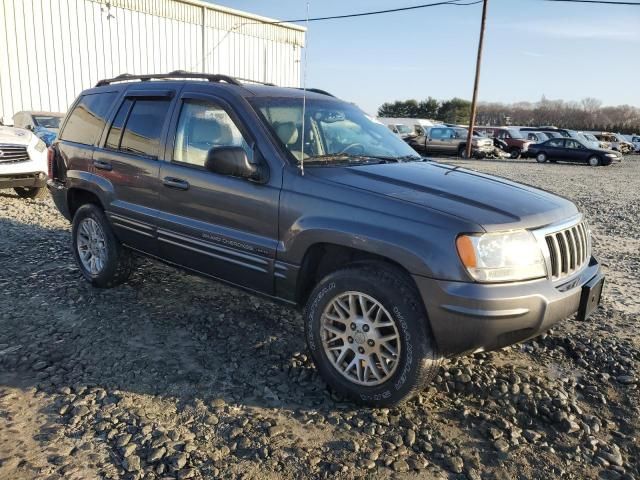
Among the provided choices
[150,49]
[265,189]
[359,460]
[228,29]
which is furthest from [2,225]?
[228,29]

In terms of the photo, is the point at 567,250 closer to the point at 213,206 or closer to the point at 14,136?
the point at 213,206

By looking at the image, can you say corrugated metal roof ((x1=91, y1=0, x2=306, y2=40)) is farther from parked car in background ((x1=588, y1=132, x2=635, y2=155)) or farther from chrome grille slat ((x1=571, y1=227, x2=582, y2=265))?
chrome grille slat ((x1=571, y1=227, x2=582, y2=265))

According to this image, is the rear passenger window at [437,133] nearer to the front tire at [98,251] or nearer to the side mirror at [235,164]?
the front tire at [98,251]

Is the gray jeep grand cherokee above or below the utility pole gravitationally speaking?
below

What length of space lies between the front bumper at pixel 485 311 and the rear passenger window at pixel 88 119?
3.43 m

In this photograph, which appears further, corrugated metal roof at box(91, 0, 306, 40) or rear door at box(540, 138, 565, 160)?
rear door at box(540, 138, 565, 160)

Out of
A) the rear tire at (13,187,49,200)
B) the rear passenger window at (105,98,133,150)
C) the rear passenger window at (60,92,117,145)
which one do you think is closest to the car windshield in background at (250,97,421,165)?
the rear passenger window at (105,98,133,150)

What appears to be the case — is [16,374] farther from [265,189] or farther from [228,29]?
[228,29]

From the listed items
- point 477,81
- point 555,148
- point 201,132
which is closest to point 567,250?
point 201,132

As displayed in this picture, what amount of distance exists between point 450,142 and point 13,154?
23078 mm

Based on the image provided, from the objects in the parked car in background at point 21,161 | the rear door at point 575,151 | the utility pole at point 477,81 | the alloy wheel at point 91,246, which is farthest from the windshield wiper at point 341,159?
the rear door at point 575,151

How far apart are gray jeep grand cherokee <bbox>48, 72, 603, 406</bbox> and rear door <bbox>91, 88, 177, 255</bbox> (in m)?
0.01

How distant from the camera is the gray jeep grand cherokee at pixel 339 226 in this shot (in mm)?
2742

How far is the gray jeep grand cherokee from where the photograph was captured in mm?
2742
